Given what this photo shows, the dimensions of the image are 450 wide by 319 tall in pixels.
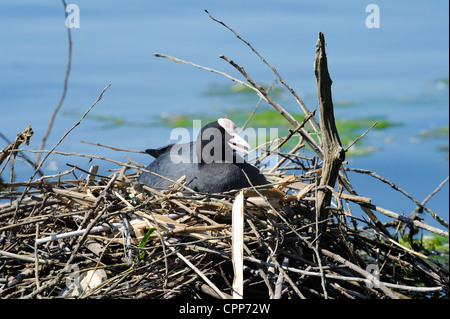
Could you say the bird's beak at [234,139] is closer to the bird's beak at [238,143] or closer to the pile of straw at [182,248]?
the bird's beak at [238,143]

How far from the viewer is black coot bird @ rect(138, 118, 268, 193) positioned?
3.48m

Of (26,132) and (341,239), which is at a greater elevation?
(26,132)

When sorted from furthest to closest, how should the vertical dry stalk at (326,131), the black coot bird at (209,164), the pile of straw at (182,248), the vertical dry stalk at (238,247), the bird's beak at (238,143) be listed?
1. the bird's beak at (238,143)
2. the black coot bird at (209,164)
3. the pile of straw at (182,248)
4. the vertical dry stalk at (238,247)
5. the vertical dry stalk at (326,131)

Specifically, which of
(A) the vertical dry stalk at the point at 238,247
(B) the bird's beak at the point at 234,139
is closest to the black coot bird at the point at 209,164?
(B) the bird's beak at the point at 234,139

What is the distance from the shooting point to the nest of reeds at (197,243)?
2.72 m

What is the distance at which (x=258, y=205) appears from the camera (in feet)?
9.75

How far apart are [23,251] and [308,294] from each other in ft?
4.44

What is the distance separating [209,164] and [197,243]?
83 cm

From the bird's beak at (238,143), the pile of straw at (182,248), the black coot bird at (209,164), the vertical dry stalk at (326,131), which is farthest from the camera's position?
the bird's beak at (238,143)

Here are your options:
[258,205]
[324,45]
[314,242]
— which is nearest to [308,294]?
[314,242]

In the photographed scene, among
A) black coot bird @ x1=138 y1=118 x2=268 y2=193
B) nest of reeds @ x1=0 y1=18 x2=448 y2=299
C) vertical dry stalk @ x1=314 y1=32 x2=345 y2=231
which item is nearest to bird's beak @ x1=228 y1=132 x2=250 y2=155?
black coot bird @ x1=138 y1=118 x2=268 y2=193

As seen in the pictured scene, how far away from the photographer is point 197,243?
285cm

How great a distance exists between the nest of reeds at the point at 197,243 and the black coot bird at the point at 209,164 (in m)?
0.37
